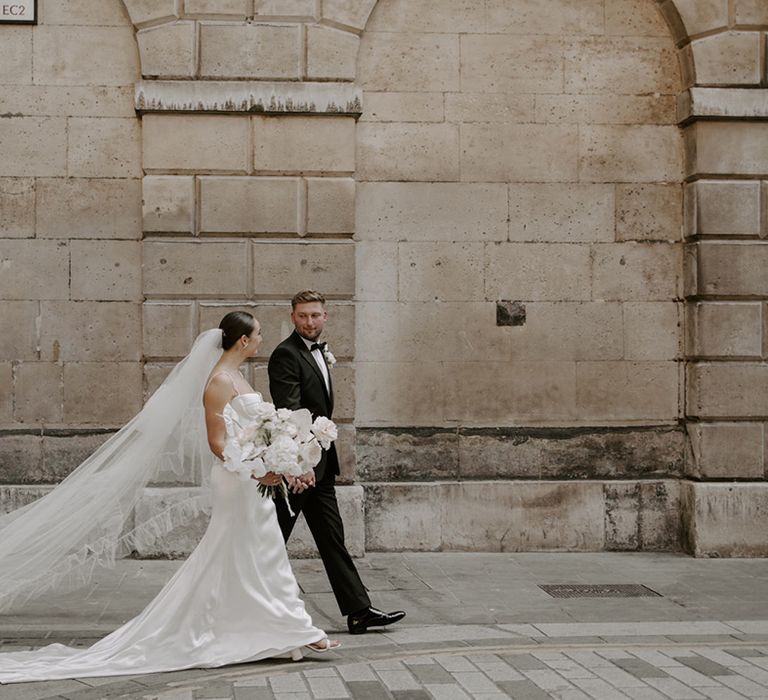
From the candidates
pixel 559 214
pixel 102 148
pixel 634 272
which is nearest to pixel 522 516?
pixel 634 272

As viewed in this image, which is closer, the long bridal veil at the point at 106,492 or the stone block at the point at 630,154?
the long bridal veil at the point at 106,492

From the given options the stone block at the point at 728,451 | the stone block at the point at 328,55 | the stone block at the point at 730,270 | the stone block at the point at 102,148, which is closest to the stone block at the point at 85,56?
the stone block at the point at 102,148

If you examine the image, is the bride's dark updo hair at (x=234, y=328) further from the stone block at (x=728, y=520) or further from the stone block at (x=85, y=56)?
the stone block at (x=728, y=520)

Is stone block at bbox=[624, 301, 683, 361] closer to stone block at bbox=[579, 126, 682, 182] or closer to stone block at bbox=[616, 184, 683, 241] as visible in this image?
stone block at bbox=[616, 184, 683, 241]

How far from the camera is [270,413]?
6.18 meters

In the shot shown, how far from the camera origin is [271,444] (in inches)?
243

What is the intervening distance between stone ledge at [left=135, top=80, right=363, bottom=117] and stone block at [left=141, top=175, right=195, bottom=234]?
59cm

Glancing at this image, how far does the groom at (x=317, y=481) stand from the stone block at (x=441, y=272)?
2885mm

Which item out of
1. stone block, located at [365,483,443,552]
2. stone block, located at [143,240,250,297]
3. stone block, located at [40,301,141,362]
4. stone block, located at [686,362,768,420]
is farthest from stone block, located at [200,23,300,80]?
stone block, located at [686,362,768,420]

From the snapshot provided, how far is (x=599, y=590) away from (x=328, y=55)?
487 centimetres

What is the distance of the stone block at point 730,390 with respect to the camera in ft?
32.9

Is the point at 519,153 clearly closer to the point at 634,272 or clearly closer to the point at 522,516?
the point at 634,272

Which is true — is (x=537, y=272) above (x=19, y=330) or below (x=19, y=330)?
above

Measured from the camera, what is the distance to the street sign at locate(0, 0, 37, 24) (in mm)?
9789
